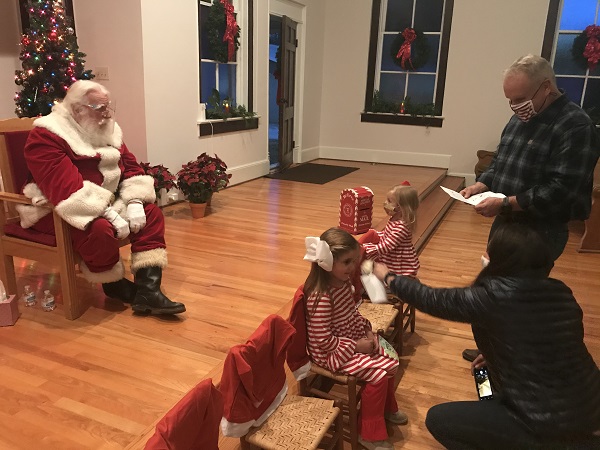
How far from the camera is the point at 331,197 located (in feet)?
17.9

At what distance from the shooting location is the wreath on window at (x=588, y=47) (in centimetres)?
641

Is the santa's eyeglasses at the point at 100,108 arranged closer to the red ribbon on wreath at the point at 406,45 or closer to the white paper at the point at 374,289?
the white paper at the point at 374,289

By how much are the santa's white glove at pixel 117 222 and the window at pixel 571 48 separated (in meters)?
6.07

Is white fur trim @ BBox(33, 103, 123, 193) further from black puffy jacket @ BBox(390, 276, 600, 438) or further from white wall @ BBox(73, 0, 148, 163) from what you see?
black puffy jacket @ BBox(390, 276, 600, 438)

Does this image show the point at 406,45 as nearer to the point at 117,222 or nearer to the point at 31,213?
the point at 117,222

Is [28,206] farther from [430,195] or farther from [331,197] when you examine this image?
[430,195]

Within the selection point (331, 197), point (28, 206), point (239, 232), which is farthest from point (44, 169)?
point (331, 197)

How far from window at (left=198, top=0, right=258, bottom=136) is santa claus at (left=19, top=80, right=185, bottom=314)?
256 cm

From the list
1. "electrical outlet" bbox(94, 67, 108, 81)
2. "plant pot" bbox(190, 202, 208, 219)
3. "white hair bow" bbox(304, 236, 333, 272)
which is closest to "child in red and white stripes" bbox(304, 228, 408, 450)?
"white hair bow" bbox(304, 236, 333, 272)

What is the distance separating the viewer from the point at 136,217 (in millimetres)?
2668

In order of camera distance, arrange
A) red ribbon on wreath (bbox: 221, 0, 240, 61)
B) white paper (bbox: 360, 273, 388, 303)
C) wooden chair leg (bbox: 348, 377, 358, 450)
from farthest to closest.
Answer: red ribbon on wreath (bbox: 221, 0, 240, 61) → wooden chair leg (bbox: 348, 377, 358, 450) → white paper (bbox: 360, 273, 388, 303)

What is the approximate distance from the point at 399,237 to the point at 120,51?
3185 millimetres

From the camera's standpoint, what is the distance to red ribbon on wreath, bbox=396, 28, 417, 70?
23.8ft

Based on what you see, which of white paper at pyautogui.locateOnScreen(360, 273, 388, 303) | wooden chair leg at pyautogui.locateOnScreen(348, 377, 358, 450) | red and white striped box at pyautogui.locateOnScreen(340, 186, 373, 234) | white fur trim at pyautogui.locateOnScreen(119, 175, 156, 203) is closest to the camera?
white paper at pyautogui.locateOnScreen(360, 273, 388, 303)
